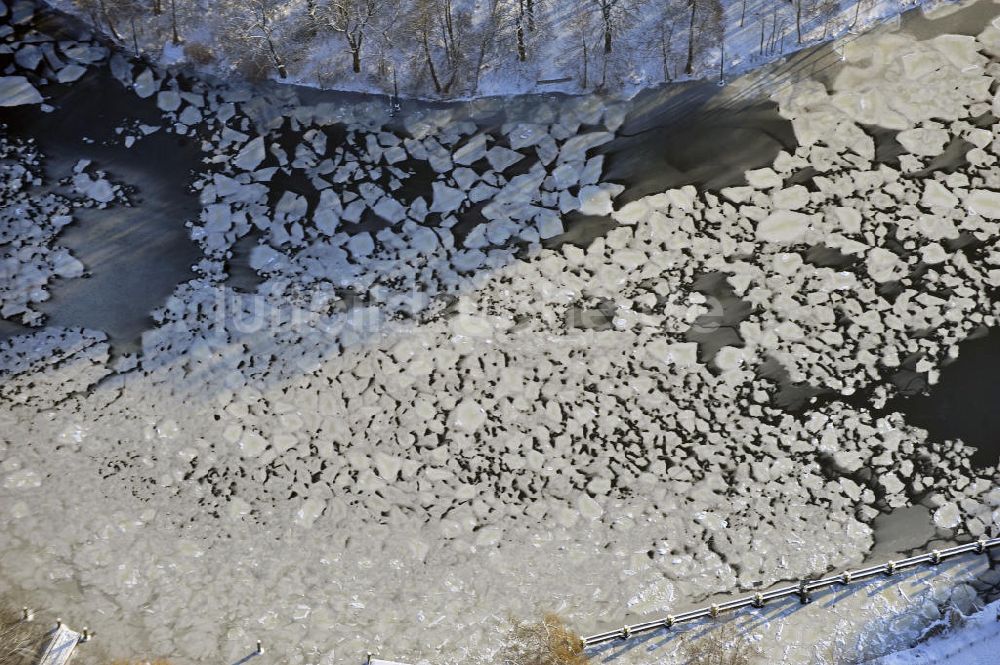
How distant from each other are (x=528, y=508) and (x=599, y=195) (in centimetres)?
431

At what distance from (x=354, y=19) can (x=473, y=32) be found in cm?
162

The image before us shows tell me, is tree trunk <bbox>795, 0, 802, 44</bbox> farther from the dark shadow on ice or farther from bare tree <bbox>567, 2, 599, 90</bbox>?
the dark shadow on ice

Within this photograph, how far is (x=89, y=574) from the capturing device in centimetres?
1320

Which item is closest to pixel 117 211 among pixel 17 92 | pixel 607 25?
pixel 17 92

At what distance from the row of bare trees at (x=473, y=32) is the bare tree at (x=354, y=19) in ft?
0.04

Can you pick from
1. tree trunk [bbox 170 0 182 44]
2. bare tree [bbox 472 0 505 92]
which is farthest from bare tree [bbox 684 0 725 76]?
tree trunk [bbox 170 0 182 44]

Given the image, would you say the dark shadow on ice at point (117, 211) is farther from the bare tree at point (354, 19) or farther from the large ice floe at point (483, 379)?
the bare tree at point (354, 19)

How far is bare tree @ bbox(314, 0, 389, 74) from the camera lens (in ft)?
53.5

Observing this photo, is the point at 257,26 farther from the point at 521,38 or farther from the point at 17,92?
the point at 521,38

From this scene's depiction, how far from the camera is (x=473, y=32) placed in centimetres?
1666

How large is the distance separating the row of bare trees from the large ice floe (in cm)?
66

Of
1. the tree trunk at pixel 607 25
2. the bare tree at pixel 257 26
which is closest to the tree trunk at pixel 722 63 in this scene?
the tree trunk at pixel 607 25

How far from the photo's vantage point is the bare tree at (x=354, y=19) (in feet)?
53.5

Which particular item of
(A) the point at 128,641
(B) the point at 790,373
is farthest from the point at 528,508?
(A) the point at 128,641
